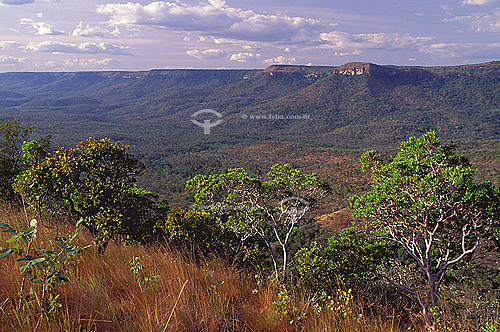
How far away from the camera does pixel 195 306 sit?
2.12 metres

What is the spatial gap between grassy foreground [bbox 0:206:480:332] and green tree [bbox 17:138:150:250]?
4031 mm

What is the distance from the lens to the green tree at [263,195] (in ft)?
31.5

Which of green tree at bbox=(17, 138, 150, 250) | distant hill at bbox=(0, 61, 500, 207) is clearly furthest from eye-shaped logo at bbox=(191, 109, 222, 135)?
green tree at bbox=(17, 138, 150, 250)

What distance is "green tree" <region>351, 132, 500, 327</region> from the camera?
723cm

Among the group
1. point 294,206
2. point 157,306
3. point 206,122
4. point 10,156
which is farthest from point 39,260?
point 206,122

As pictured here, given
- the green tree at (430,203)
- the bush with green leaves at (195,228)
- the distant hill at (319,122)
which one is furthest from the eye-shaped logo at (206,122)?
the green tree at (430,203)

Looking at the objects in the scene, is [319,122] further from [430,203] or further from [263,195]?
[430,203]

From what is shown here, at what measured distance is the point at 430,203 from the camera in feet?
23.2

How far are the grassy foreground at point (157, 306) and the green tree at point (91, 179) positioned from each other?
403 centimetres

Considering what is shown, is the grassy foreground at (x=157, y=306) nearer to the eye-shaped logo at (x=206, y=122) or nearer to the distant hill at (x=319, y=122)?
the distant hill at (x=319, y=122)

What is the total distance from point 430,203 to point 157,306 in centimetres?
689

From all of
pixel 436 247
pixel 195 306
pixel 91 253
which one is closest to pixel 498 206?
pixel 436 247

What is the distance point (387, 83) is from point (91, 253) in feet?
450

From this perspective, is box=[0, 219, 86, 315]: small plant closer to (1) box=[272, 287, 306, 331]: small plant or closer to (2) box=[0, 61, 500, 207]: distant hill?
(1) box=[272, 287, 306, 331]: small plant
